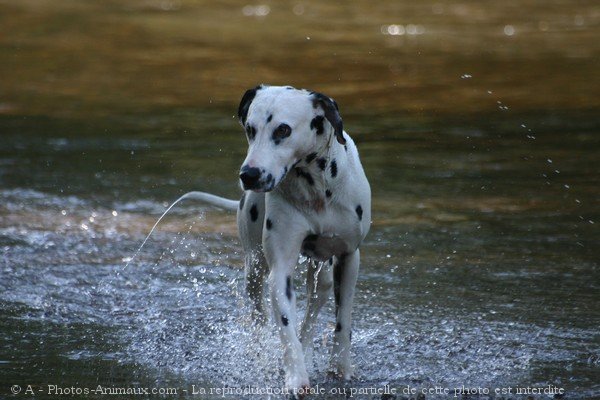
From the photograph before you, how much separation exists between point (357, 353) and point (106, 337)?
1.41m

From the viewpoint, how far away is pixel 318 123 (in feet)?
18.5

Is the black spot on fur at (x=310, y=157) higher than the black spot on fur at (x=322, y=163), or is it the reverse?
the black spot on fur at (x=310, y=157)

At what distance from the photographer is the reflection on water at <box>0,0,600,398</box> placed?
6.62 m

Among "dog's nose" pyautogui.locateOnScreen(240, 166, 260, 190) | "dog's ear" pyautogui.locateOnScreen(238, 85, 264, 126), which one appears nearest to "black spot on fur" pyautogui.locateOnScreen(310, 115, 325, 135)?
"dog's ear" pyautogui.locateOnScreen(238, 85, 264, 126)

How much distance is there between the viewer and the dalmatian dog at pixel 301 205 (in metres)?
5.44

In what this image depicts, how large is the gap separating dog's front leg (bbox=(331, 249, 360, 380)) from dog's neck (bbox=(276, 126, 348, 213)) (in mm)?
417

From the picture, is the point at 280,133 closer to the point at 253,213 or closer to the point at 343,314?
the point at 253,213

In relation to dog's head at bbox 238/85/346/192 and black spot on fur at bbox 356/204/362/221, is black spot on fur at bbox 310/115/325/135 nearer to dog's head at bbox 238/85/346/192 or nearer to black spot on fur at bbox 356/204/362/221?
dog's head at bbox 238/85/346/192

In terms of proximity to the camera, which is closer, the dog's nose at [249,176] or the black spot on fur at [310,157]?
the dog's nose at [249,176]

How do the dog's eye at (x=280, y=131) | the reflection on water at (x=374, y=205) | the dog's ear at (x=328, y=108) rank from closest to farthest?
1. the dog's eye at (x=280, y=131)
2. the dog's ear at (x=328, y=108)
3. the reflection on water at (x=374, y=205)

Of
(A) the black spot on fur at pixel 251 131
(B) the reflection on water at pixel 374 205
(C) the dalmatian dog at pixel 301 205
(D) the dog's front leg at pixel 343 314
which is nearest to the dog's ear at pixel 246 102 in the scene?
(C) the dalmatian dog at pixel 301 205

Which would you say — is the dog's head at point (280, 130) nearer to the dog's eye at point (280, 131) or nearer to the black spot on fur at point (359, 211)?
the dog's eye at point (280, 131)

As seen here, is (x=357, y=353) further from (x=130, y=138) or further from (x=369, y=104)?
(x=369, y=104)

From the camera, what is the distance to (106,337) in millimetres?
6961
